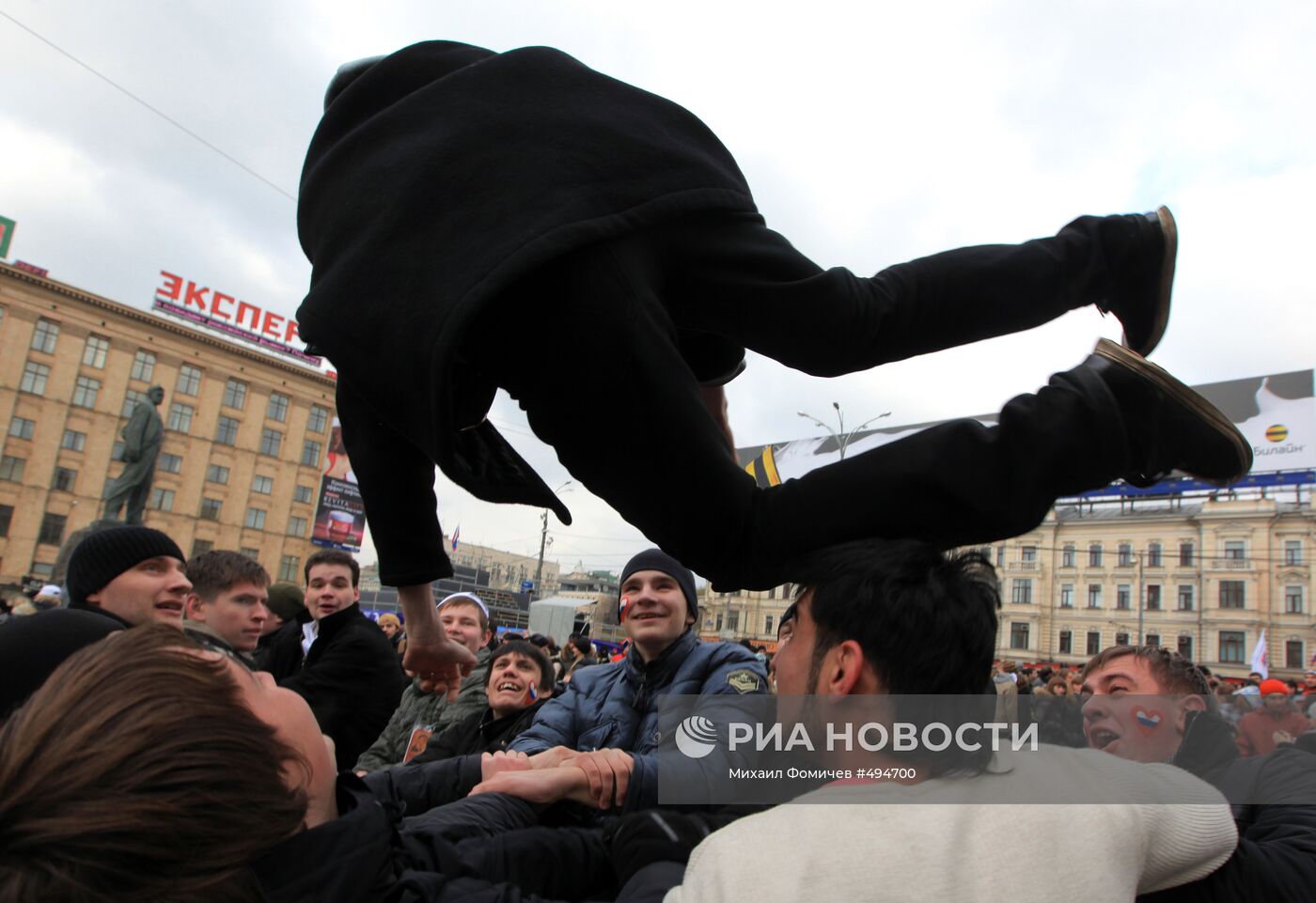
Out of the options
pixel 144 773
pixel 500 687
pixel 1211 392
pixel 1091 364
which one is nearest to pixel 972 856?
pixel 1091 364

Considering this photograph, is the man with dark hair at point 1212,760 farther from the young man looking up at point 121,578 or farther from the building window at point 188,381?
the building window at point 188,381

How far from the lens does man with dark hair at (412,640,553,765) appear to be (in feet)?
12.2

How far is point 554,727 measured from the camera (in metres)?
3.01

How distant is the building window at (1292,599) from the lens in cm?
4159

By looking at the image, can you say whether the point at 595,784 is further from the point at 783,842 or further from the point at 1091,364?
the point at 1091,364

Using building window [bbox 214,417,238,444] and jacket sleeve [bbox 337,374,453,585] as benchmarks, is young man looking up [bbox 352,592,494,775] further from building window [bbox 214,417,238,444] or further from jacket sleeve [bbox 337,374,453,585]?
building window [bbox 214,417,238,444]

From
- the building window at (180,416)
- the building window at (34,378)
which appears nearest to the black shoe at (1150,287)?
the building window at (34,378)

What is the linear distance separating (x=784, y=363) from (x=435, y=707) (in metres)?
3.77

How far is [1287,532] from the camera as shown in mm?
41906

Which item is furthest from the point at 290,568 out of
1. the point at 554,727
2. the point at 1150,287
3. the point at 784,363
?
the point at 1150,287

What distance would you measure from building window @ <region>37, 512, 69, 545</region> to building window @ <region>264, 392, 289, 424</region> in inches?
465

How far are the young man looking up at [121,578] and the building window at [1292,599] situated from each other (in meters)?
50.9

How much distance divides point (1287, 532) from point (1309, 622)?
4422 millimetres

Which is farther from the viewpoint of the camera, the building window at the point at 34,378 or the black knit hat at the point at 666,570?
the building window at the point at 34,378
